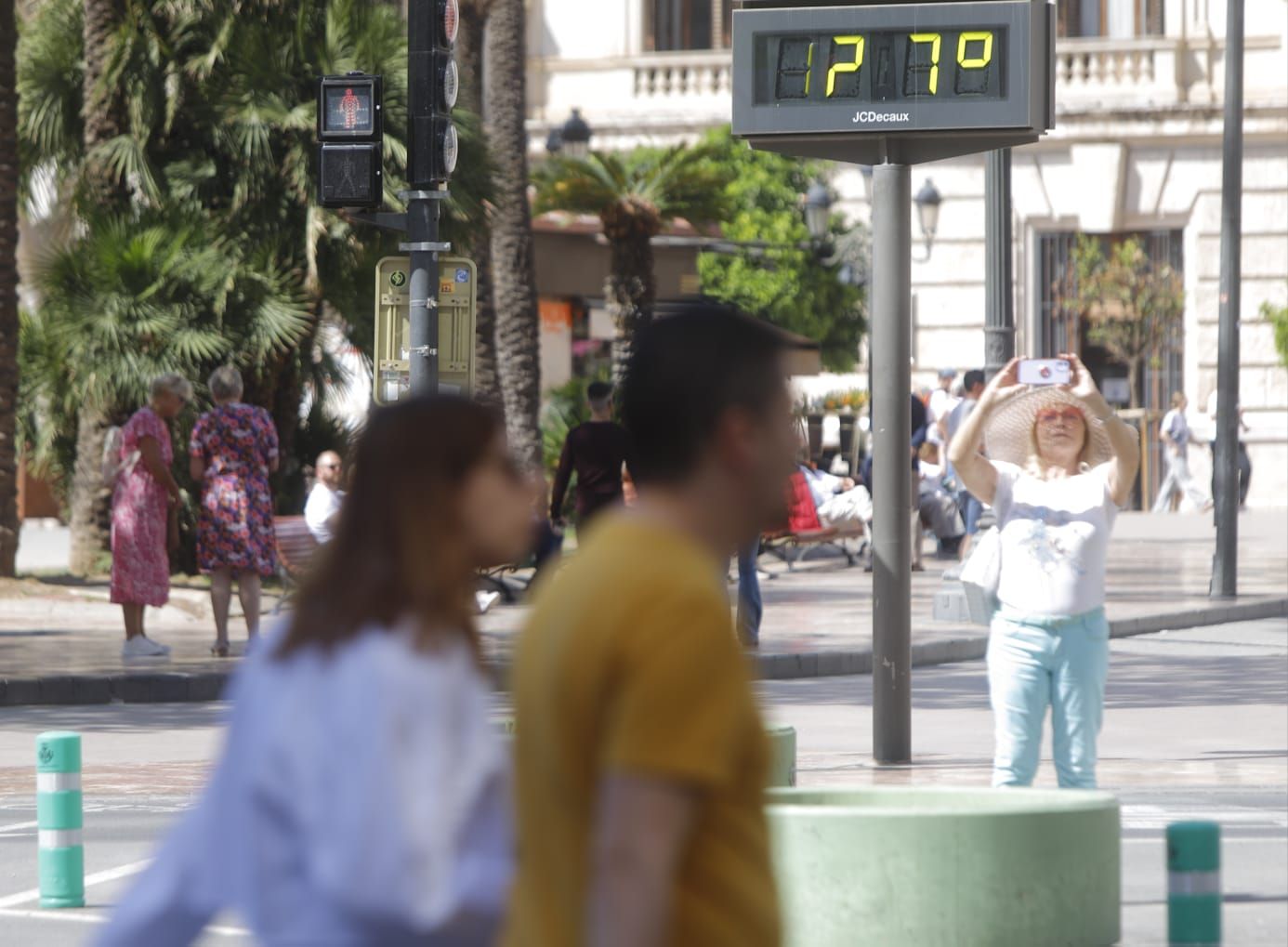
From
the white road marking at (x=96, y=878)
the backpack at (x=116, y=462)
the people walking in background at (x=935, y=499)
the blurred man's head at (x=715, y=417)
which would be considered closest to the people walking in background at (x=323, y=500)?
the backpack at (x=116, y=462)

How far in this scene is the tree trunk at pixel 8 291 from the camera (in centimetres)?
1933

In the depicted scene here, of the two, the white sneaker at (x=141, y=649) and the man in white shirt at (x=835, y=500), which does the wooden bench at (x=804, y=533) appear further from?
the white sneaker at (x=141, y=649)

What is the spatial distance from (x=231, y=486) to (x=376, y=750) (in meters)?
12.2

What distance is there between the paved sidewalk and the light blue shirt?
1116 centimetres

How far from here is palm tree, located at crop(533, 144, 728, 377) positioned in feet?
96.6

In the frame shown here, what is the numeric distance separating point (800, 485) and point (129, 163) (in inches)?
257

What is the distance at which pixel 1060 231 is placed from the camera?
38.4 m

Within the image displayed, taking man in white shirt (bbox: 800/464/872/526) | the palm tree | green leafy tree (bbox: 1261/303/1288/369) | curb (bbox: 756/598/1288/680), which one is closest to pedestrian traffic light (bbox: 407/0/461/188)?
curb (bbox: 756/598/1288/680)

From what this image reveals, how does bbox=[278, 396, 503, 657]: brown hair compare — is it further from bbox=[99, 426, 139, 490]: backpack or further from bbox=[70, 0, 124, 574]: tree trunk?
bbox=[70, 0, 124, 574]: tree trunk

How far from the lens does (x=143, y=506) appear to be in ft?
48.9

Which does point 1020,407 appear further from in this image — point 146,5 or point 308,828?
point 146,5

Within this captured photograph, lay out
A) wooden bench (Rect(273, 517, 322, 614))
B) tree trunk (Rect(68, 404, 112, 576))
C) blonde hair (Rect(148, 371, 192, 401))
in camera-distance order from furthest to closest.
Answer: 1. tree trunk (Rect(68, 404, 112, 576))
2. wooden bench (Rect(273, 517, 322, 614))
3. blonde hair (Rect(148, 371, 192, 401))

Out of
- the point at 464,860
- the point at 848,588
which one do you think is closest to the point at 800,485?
Answer: the point at 848,588

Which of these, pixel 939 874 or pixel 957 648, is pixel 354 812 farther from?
pixel 957 648
